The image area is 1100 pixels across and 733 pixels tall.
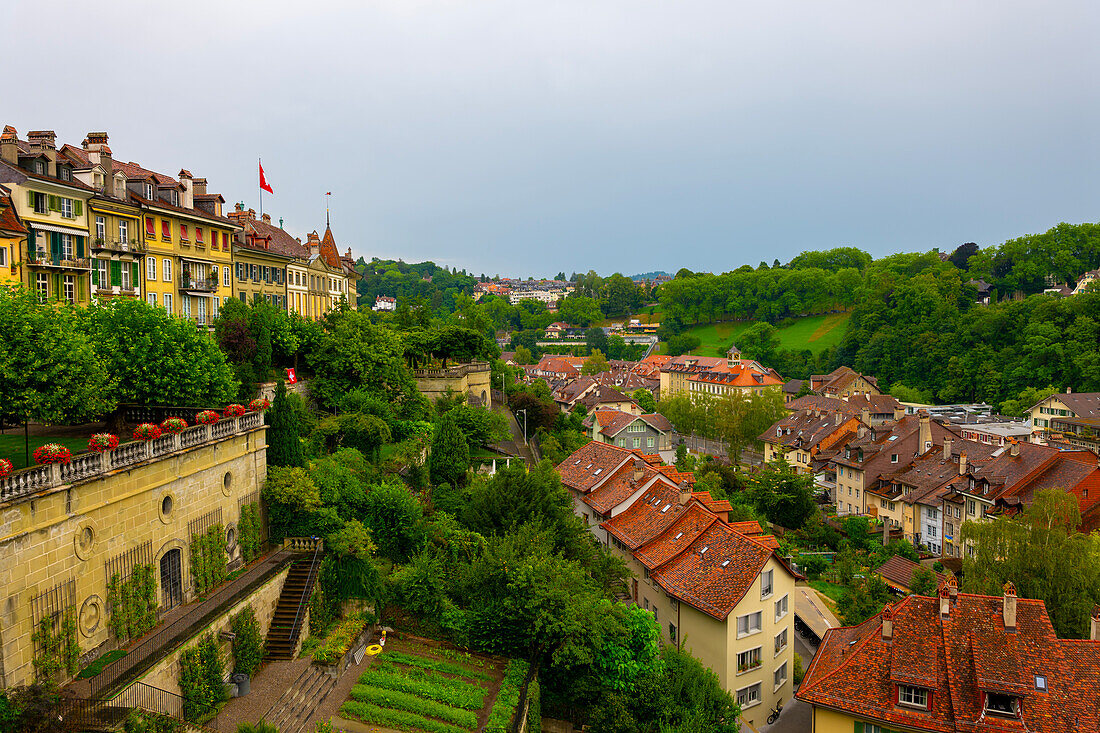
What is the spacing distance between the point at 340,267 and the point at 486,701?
53.9 meters

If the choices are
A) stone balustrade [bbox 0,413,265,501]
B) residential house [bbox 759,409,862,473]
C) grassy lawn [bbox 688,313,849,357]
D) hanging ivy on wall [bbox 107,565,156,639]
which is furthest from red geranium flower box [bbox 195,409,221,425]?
grassy lawn [bbox 688,313,849,357]

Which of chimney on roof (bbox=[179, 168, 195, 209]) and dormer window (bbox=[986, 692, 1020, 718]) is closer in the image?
dormer window (bbox=[986, 692, 1020, 718])

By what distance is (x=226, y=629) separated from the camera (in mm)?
20234

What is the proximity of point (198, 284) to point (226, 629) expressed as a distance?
28200mm

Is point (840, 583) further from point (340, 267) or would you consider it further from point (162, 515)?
point (340, 267)

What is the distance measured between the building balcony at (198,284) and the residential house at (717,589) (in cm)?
2801

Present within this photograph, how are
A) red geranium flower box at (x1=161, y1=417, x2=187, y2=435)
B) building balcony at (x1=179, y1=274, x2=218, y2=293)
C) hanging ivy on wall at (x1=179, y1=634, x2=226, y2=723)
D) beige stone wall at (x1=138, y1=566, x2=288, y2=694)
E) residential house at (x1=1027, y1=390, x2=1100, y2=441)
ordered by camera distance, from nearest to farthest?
1. beige stone wall at (x1=138, y1=566, x2=288, y2=694)
2. hanging ivy on wall at (x1=179, y1=634, x2=226, y2=723)
3. red geranium flower box at (x1=161, y1=417, x2=187, y2=435)
4. building balcony at (x1=179, y1=274, x2=218, y2=293)
5. residential house at (x1=1027, y1=390, x2=1100, y2=441)

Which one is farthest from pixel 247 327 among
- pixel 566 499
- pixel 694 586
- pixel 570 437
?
pixel 570 437

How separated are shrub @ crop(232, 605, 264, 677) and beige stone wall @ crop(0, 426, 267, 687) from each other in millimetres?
2296

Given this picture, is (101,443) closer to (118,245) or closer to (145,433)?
(145,433)

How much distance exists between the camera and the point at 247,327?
3819 cm

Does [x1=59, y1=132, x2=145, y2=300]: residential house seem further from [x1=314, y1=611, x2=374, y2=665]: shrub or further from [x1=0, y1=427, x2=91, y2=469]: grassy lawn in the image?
[x1=314, y1=611, x2=374, y2=665]: shrub

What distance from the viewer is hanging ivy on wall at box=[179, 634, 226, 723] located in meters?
18.2

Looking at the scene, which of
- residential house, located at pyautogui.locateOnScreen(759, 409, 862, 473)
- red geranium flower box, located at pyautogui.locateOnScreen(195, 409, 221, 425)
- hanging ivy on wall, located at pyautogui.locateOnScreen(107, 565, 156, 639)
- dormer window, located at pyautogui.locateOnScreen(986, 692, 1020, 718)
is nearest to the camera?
hanging ivy on wall, located at pyautogui.locateOnScreen(107, 565, 156, 639)
